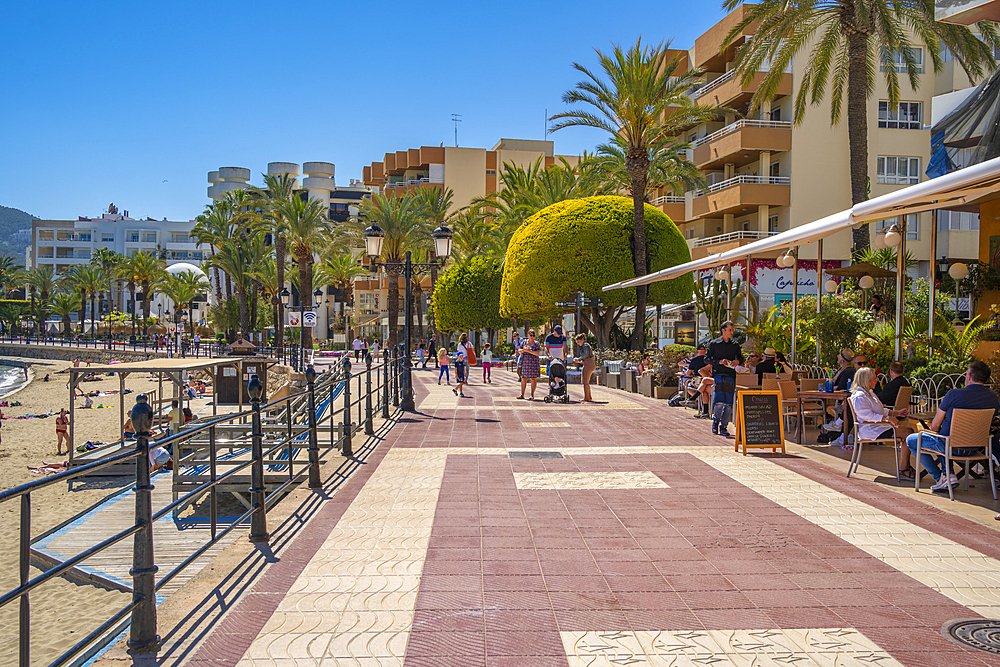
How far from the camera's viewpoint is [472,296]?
50.2 metres

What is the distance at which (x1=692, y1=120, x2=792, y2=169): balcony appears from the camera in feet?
125

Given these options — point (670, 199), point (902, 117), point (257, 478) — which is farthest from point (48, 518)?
point (902, 117)

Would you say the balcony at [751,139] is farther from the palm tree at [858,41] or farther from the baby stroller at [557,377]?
the baby stroller at [557,377]

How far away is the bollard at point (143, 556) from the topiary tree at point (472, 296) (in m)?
46.0

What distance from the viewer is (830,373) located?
13984 mm

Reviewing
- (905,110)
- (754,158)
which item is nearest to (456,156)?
(754,158)

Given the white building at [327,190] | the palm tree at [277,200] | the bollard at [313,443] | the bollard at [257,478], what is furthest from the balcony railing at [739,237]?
the white building at [327,190]

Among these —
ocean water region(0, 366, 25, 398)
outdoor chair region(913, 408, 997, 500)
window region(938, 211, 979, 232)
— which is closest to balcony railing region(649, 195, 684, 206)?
window region(938, 211, 979, 232)

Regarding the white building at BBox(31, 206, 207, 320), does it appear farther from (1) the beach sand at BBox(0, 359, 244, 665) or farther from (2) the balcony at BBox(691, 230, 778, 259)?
(2) the balcony at BBox(691, 230, 778, 259)

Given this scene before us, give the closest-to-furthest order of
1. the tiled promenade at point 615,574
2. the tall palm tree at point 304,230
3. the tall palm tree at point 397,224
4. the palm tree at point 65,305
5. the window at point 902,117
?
the tiled promenade at point 615,574
the window at point 902,117
the tall palm tree at point 397,224
the tall palm tree at point 304,230
the palm tree at point 65,305

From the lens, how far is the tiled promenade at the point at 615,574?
403cm

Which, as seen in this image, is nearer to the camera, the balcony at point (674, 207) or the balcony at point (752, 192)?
the balcony at point (752, 192)

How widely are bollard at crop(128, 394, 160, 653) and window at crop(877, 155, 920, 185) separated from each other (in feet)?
137

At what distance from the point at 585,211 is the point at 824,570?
28410 mm
